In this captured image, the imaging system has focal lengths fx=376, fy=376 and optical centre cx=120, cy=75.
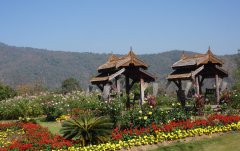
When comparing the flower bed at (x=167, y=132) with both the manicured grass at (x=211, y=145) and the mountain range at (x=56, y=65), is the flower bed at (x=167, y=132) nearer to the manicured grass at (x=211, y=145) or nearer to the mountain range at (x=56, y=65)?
the manicured grass at (x=211, y=145)

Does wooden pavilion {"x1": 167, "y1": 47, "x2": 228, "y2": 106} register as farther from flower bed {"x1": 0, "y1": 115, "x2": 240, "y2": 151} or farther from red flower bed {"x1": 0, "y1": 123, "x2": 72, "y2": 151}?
red flower bed {"x1": 0, "y1": 123, "x2": 72, "y2": 151}

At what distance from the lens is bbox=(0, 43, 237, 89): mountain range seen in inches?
5098

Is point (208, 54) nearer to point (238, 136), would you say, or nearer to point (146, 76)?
point (146, 76)

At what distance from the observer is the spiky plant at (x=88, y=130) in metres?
12.8

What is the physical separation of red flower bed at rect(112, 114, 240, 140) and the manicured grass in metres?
0.79

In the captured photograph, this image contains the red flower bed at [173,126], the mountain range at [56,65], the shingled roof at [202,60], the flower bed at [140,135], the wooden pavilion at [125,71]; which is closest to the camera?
the flower bed at [140,135]

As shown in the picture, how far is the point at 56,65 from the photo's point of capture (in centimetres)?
15062

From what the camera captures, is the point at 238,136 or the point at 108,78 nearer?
the point at 238,136

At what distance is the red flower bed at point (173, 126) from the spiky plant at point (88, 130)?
0.42 meters

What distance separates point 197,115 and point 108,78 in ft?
18.2

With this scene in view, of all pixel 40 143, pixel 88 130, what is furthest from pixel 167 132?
pixel 40 143

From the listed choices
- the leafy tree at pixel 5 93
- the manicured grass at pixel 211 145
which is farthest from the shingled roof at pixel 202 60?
the leafy tree at pixel 5 93

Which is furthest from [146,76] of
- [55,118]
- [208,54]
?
[55,118]

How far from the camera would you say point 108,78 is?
20.6 m
